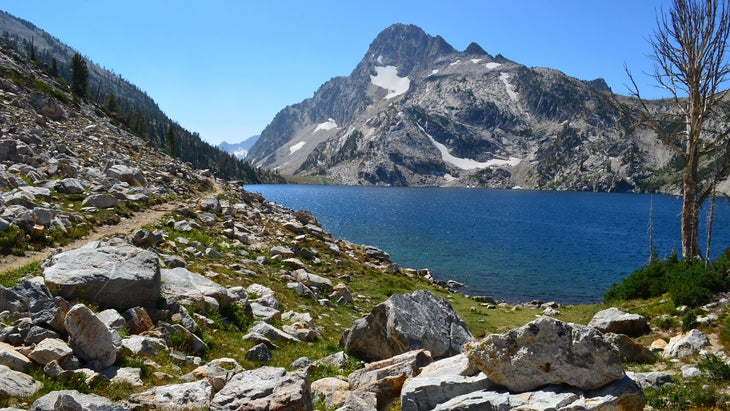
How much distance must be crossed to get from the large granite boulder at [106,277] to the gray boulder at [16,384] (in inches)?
169

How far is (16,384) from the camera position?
7477mm

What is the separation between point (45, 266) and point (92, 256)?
1.66m

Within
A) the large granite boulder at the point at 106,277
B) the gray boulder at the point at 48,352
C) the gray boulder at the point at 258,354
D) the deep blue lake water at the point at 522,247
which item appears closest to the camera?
the gray boulder at the point at 48,352

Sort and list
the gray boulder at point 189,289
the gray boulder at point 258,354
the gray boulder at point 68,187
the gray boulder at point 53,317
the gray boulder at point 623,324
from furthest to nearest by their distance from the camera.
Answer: the gray boulder at point 68,187 < the gray boulder at point 623,324 < the gray boulder at point 189,289 < the gray boulder at point 258,354 < the gray boulder at point 53,317

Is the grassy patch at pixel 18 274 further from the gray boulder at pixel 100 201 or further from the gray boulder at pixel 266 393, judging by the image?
the gray boulder at pixel 100 201

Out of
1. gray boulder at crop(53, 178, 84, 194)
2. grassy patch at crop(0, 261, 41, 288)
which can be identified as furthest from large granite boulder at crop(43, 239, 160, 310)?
gray boulder at crop(53, 178, 84, 194)

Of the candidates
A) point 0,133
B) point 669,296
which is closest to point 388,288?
point 669,296

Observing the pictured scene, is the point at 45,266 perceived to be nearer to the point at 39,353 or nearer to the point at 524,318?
the point at 39,353

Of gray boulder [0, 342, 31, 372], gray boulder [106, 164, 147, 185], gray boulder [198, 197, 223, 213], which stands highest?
gray boulder [106, 164, 147, 185]

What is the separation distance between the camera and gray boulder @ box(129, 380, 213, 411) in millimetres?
8023

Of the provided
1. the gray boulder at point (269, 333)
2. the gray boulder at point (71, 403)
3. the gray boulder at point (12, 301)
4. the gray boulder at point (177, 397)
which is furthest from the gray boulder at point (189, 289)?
the gray boulder at point (71, 403)

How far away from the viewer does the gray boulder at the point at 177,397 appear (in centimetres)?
802

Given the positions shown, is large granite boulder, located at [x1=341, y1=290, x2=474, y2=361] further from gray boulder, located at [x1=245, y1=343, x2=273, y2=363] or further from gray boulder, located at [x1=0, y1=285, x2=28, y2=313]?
gray boulder, located at [x1=0, y1=285, x2=28, y2=313]

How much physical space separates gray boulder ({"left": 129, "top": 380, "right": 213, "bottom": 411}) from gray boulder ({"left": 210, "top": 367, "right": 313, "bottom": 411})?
0.32 metres
